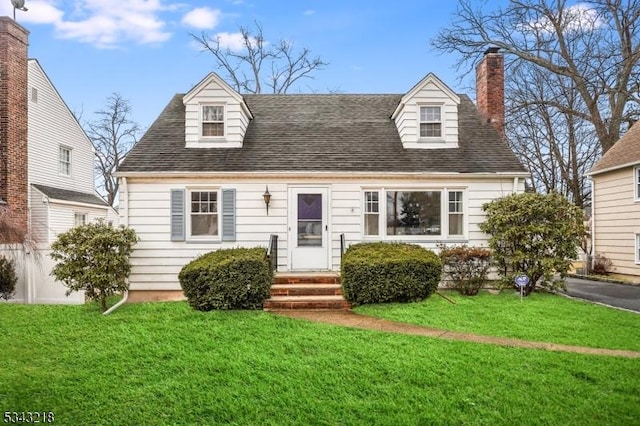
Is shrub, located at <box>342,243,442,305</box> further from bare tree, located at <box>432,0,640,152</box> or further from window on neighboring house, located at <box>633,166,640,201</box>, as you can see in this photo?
bare tree, located at <box>432,0,640,152</box>

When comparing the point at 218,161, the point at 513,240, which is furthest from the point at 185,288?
the point at 513,240

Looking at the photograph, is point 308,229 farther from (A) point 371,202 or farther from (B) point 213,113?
(B) point 213,113

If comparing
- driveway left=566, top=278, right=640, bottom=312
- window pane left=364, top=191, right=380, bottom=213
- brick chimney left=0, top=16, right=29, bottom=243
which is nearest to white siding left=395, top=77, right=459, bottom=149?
window pane left=364, top=191, right=380, bottom=213

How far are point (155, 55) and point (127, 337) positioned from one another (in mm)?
13220

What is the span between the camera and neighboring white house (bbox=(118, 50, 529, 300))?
10.1 meters

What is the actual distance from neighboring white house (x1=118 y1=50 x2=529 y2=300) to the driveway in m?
3.15

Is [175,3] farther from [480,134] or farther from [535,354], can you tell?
[535,354]

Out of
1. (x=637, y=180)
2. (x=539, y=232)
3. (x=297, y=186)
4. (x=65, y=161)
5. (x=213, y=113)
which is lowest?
(x=539, y=232)

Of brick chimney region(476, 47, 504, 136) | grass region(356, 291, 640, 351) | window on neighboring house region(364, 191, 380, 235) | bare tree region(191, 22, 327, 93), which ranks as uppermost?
bare tree region(191, 22, 327, 93)

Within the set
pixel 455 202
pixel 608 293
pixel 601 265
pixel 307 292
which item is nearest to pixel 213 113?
pixel 307 292

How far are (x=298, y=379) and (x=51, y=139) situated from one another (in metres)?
16.5

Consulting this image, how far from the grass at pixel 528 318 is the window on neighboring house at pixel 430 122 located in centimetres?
457

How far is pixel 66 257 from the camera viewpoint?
877 cm

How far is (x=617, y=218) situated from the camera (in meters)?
14.1
